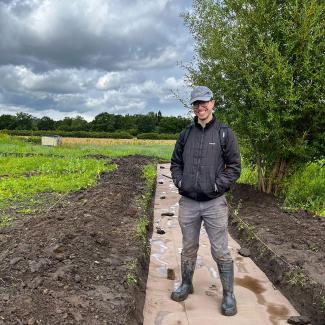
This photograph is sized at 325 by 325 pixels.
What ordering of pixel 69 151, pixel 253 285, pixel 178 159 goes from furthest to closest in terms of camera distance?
pixel 69 151
pixel 253 285
pixel 178 159

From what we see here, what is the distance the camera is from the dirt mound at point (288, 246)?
591 cm

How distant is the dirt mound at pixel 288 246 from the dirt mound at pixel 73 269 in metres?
1.84

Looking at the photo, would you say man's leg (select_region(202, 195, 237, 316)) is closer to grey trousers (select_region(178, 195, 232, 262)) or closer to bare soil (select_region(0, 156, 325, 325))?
grey trousers (select_region(178, 195, 232, 262))

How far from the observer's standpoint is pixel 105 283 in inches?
216

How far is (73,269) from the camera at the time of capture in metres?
5.54

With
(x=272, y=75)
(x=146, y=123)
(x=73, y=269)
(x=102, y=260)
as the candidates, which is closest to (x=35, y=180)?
(x=272, y=75)

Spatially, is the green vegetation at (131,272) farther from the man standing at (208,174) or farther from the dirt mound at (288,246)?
the dirt mound at (288,246)

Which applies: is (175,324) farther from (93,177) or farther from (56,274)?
(93,177)

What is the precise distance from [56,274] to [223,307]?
185cm

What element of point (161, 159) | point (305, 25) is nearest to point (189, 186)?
point (305, 25)

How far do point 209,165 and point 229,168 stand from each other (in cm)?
22

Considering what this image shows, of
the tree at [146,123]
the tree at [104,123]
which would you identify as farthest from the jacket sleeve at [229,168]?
the tree at [104,123]

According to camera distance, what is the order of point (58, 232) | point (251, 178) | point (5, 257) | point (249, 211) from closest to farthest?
point (5, 257) → point (58, 232) → point (249, 211) → point (251, 178)

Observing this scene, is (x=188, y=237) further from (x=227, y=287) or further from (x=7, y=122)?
(x=7, y=122)
